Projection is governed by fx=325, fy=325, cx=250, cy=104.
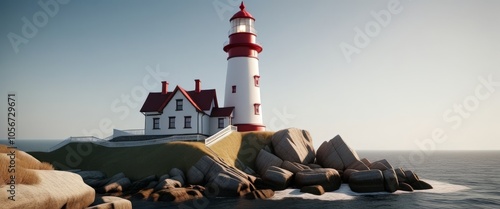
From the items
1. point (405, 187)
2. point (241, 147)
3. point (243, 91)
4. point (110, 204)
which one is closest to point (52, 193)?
point (110, 204)

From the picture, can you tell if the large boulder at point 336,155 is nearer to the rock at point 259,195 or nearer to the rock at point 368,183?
the rock at point 368,183

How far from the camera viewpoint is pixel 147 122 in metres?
37.7

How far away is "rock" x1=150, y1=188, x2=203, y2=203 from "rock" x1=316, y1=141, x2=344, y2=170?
15.1 m

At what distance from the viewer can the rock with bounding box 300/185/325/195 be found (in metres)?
24.1

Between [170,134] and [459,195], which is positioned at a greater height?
[170,134]

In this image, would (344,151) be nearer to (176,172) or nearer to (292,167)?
(292,167)

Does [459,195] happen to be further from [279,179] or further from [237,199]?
[237,199]

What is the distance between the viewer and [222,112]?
37.2 meters

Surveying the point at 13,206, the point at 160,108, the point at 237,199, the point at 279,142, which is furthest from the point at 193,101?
the point at 13,206

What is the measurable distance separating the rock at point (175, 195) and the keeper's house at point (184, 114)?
44.2 ft

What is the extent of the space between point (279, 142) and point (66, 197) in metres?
22.9

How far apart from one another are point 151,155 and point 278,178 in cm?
1167

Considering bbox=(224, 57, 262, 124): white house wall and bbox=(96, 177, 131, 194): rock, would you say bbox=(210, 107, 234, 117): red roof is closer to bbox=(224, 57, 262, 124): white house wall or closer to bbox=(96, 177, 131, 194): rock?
bbox=(224, 57, 262, 124): white house wall

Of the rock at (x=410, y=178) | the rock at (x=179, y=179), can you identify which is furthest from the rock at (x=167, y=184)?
the rock at (x=410, y=178)
